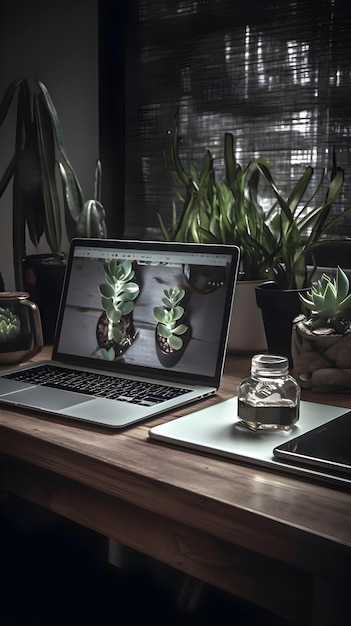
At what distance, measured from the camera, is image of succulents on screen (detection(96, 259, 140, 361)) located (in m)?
1.10

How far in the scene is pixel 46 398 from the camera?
941mm

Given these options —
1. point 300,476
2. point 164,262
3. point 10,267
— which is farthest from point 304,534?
point 10,267

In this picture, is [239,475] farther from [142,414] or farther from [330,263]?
[330,263]

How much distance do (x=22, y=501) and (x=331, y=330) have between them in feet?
2.17

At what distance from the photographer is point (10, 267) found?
5.98ft

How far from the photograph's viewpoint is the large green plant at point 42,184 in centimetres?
138

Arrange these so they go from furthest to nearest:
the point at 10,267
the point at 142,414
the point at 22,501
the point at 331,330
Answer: the point at 10,267
the point at 22,501
the point at 331,330
the point at 142,414

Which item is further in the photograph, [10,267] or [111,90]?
[10,267]

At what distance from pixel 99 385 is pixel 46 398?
9 cm

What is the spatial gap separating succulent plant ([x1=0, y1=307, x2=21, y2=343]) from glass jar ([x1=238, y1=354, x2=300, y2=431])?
484 mm

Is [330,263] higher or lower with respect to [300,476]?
higher

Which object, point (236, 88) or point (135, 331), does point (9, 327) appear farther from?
point (236, 88)

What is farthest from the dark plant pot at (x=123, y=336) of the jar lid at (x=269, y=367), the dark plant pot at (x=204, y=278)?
the jar lid at (x=269, y=367)

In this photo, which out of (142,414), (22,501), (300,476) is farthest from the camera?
(22,501)
